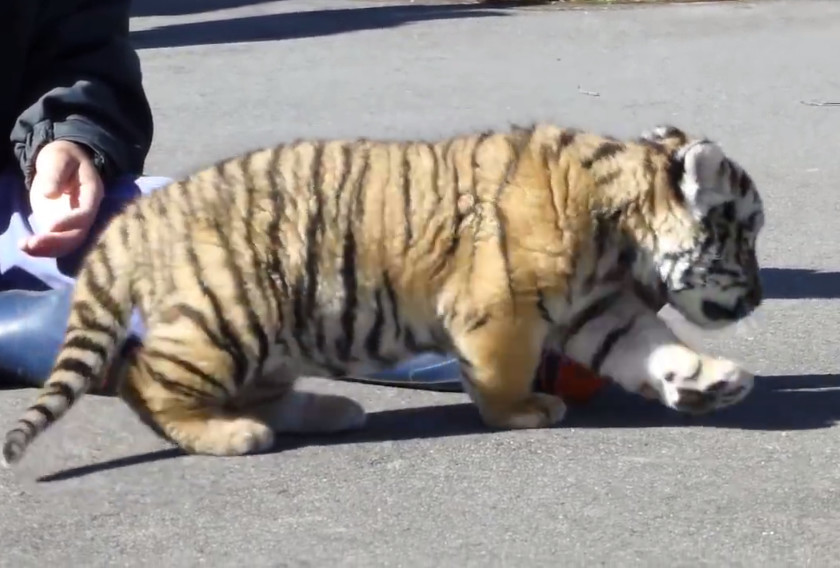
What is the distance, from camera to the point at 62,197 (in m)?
4.77

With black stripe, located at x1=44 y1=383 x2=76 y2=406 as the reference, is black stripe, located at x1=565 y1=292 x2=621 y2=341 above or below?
above

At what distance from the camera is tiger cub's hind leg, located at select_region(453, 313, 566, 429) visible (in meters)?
4.13

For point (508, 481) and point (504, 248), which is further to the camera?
point (504, 248)

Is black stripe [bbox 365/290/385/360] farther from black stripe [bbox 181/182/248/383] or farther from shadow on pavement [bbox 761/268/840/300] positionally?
shadow on pavement [bbox 761/268/840/300]

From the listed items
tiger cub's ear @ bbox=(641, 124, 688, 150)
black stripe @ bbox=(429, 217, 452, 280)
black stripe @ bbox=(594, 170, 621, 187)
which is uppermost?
tiger cub's ear @ bbox=(641, 124, 688, 150)

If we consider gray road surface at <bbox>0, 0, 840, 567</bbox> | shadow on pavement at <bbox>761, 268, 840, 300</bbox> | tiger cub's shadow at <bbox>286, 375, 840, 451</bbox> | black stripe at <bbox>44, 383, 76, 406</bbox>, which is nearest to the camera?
gray road surface at <bbox>0, 0, 840, 567</bbox>

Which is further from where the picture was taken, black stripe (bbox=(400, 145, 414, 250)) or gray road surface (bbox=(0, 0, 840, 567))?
black stripe (bbox=(400, 145, 414, 250))

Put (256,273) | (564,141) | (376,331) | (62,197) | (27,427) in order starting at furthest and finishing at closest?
(62,197) < (564,141) < (376,331) < (256,273) < (27,427)

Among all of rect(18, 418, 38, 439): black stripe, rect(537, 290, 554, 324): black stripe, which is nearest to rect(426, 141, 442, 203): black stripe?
rect(537, 290, 554, 324): black stripe

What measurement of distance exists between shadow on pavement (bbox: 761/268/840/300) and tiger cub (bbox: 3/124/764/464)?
4.73ft

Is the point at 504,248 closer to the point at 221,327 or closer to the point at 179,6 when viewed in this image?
the point at 221,327

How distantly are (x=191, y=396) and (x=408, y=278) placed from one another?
0.61 metres

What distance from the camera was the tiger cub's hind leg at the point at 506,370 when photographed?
13.6ft

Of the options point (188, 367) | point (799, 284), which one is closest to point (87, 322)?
point (188, 367)
